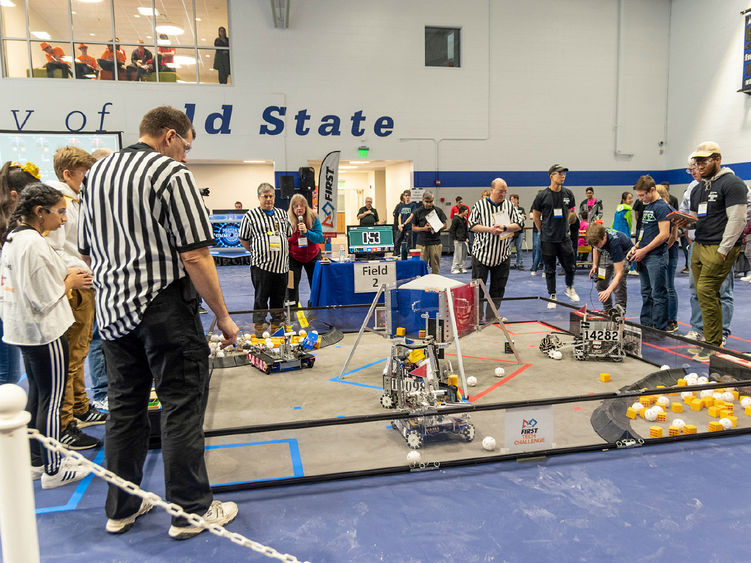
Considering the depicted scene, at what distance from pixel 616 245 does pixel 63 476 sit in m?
4.65

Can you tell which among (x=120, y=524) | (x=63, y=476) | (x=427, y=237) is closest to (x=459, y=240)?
(x=427, y=237)

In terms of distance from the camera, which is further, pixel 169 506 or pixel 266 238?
pixel 266 238

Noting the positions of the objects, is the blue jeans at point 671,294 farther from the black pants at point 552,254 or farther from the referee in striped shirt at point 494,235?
the referee in striped shirt at point 494,235

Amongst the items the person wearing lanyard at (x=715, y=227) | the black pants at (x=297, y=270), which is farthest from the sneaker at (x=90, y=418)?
the person wearing lanyard at (x=715, y=227)

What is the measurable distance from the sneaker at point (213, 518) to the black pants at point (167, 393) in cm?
3

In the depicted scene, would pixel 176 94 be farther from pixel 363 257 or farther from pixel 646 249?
pixel 646 249

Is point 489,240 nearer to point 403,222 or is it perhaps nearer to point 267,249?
point 267,249

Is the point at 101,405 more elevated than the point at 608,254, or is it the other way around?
the point at 608,254

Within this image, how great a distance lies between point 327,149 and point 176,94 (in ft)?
11.9

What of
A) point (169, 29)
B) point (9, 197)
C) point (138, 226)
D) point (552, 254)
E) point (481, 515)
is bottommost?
point (481, 515)

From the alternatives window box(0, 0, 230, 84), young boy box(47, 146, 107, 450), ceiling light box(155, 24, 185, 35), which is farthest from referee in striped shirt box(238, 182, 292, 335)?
ceiling light box(155, 24, 185, 35)

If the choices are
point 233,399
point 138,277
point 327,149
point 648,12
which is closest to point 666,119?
point 648,12

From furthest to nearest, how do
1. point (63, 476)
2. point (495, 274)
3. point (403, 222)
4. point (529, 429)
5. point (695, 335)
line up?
point (403, 222)
point (495, 274)
point (695, 335)
point (529, 429)
point (63, 476)

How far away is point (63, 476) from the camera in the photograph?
2828 mm
